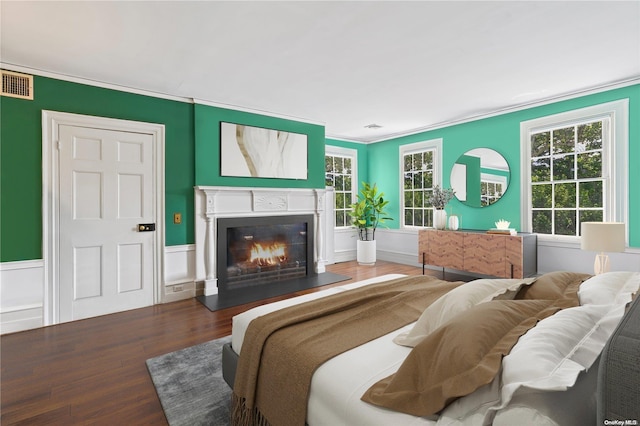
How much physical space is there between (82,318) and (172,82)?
2874 millimetres

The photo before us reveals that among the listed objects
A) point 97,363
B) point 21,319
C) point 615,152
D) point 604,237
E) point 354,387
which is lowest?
point 97,363

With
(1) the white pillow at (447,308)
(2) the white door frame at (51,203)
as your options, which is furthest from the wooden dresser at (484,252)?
(2) the white door frame at (51,203)

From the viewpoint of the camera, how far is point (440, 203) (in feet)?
18.0

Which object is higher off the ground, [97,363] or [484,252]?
[484,252]

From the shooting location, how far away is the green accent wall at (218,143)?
Answer: 171 inches

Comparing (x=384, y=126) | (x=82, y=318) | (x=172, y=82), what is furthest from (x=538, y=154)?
(x=82, y=318)

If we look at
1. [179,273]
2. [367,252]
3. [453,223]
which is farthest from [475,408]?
[367,252]

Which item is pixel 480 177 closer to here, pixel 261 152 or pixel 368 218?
pixel 368 218

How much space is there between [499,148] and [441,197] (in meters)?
1.15

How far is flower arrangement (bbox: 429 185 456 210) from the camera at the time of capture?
5461mm

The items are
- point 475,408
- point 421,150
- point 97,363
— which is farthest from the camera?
point 421,150

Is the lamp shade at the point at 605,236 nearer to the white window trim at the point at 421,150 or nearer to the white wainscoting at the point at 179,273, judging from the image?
the white window trim at the point at 421,150

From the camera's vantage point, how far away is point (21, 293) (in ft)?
10.6

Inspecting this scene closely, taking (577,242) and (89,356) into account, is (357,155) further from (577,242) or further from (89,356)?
(89,356)
